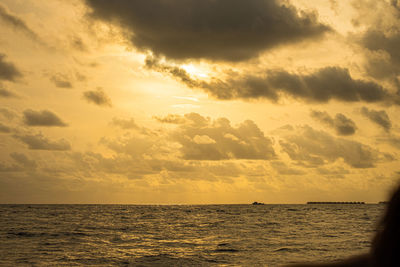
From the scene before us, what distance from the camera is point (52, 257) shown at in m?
26.8

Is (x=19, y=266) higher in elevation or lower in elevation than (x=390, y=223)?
lower

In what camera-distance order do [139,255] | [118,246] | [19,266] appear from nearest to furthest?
1. [19,266]
2. [139,255]
3. [118,246]

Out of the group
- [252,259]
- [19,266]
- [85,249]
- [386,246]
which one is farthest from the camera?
[85,249]

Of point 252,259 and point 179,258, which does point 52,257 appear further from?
point 252,259

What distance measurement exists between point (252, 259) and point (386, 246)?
2620cm

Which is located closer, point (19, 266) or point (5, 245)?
point (19, 266)

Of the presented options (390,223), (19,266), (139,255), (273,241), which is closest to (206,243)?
(273,241)

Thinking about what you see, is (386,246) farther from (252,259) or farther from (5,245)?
(5,245)

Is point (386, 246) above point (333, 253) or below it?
above

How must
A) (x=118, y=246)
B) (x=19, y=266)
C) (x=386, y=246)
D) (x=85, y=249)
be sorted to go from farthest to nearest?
(x=118, y=246), (x=85, y=249), (x=19, y=266), (x=386, y=246)

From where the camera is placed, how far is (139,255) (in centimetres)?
2820

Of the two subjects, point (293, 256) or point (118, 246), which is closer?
point (293, 256)

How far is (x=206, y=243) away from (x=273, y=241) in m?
5.97

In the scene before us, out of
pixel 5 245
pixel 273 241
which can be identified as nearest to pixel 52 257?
pixel 5 245
